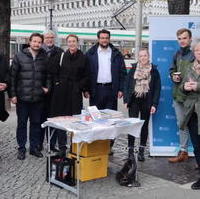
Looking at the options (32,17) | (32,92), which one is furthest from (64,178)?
(32,17)

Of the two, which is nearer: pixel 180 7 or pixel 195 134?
pixel 195 134

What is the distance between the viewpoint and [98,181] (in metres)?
6.56

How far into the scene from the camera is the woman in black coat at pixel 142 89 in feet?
23.5

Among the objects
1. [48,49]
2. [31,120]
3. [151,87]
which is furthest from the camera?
[48,49]

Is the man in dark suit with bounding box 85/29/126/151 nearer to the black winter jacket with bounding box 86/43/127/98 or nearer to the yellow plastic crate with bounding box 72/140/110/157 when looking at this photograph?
the black winter jacket with bounding box 86/43/127/98

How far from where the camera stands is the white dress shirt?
753cm

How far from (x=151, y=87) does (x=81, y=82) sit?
1.05 meters

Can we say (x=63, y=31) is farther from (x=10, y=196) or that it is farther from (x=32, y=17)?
(x=32, y=17)

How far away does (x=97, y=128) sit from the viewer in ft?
19.0

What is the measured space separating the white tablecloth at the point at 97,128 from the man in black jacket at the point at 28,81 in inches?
54.5

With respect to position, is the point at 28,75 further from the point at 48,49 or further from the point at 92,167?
the point at 92,167

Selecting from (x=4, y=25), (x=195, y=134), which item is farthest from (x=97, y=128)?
(x=4, y=25)

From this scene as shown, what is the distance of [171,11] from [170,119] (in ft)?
9.44

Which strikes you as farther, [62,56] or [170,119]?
[170,119]
